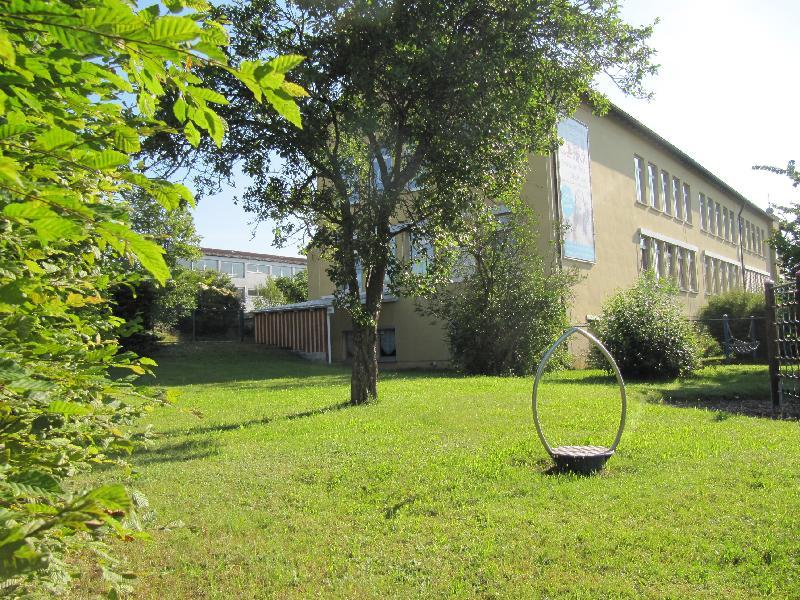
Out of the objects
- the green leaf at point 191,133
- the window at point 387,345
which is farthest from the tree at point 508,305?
the green leaf at point 191,133

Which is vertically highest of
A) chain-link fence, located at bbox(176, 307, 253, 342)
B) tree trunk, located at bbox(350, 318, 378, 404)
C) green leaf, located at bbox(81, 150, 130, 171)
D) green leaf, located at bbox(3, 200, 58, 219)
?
chain-link fence, located at bbox(176, 307, 253, 342)

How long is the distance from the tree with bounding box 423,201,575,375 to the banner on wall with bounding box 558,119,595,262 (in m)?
3.80

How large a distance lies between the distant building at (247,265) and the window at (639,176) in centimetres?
3181

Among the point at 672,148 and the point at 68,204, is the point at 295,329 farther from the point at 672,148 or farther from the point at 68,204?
the point at 68,204

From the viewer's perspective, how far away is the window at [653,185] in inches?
1175

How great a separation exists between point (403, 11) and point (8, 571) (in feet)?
31.7

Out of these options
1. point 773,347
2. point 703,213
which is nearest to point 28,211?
point 773,347

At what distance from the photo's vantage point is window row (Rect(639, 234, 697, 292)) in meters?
29.0

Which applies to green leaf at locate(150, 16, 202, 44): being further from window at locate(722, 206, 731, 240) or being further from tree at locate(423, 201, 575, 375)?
window at locate(722, 206, 731, 240)

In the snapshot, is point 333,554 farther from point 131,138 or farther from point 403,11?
point 403,11

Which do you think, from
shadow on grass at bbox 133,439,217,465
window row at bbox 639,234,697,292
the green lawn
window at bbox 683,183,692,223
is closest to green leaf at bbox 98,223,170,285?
the green lawn

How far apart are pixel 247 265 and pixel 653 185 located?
3881 centimetres

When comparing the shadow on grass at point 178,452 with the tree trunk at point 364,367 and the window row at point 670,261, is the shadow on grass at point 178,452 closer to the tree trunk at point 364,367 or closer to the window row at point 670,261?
the tree trunk at point 364,367

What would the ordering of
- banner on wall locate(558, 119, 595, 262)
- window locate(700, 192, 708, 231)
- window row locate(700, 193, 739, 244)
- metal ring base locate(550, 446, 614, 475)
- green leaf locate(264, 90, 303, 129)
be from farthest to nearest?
window row locate(700, 193, 739, 244) → window locate(700, 192, 708, 231) → banner on wall locate(558, 119, 595, 262) → metal ring base locate(550, 446, 614, 475) → green leaf locate(264, 90, 303, 129)
